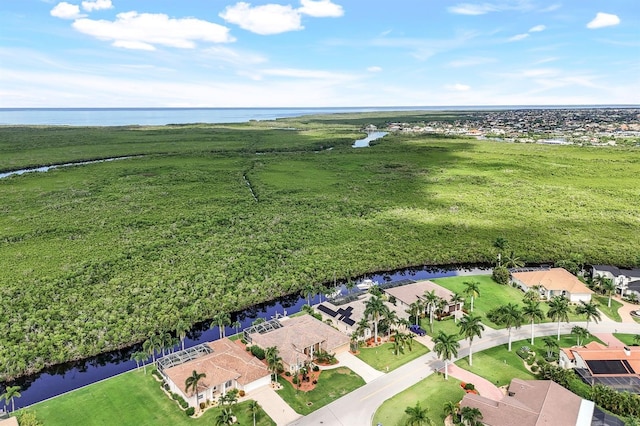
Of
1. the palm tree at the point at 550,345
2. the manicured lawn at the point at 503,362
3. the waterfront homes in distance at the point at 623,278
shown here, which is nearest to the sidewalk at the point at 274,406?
the manicured lawn at the point at 503,362

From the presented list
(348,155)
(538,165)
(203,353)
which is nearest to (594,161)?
(538,165)

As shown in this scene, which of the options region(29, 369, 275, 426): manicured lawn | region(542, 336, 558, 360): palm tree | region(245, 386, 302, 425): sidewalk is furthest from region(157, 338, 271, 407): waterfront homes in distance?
region(542, 336, 558, 360): palm tree

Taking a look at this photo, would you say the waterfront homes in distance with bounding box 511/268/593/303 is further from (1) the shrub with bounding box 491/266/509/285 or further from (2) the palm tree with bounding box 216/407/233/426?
(2) the palm tree with bounding box 216/407/233/426

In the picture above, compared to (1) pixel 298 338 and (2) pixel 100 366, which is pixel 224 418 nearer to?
(1) pixel 298 338

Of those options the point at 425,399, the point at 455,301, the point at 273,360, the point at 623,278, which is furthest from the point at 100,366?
the point at 623,278

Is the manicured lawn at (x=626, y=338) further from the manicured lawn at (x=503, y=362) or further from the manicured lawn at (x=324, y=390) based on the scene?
the manicured lawn at (x=324, y=390)

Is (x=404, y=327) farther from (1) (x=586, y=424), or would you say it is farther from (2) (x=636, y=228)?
(2) (x=636, y=228)
